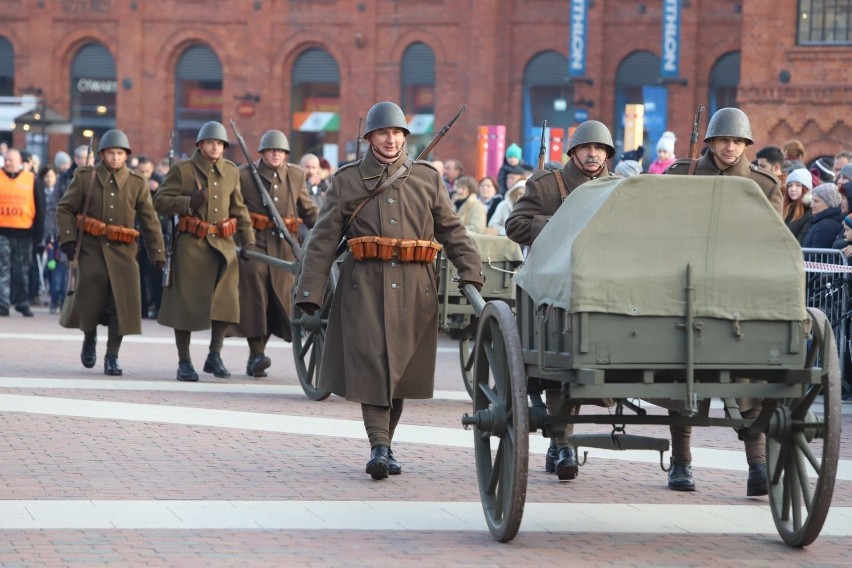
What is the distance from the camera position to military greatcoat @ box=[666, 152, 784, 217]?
8727mm

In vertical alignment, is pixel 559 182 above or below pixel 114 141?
below

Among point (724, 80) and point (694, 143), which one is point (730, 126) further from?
point (724, 80)

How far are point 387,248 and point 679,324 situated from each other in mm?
2503

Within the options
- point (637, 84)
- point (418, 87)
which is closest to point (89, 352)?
point (637, 84)

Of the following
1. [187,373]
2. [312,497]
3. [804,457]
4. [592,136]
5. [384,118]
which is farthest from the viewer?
[187,373]

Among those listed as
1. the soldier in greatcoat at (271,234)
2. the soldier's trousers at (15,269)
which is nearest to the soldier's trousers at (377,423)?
the soldier in greatcoat at (271,234)

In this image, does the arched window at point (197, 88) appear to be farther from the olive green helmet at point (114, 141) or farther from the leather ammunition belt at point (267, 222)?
the leather ammunition belt at point (267, 222)

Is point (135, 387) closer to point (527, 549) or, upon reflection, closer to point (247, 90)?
point (527, 549)

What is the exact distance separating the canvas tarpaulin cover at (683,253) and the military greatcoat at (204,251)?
7212 millimetres

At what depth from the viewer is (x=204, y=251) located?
45.8 ft

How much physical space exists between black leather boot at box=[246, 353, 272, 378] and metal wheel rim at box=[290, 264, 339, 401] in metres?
0.94

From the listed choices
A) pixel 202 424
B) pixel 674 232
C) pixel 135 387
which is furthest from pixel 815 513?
pixel 135 387

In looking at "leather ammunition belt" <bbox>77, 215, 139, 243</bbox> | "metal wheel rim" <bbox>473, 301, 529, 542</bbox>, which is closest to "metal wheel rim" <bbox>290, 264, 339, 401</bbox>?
"leather ammunition belt" <bbox>77, 215, 139, 243</bbox>

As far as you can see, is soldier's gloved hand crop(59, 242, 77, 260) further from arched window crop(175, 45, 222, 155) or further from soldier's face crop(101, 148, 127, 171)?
arched window crop(175, 45, 222, 155)
